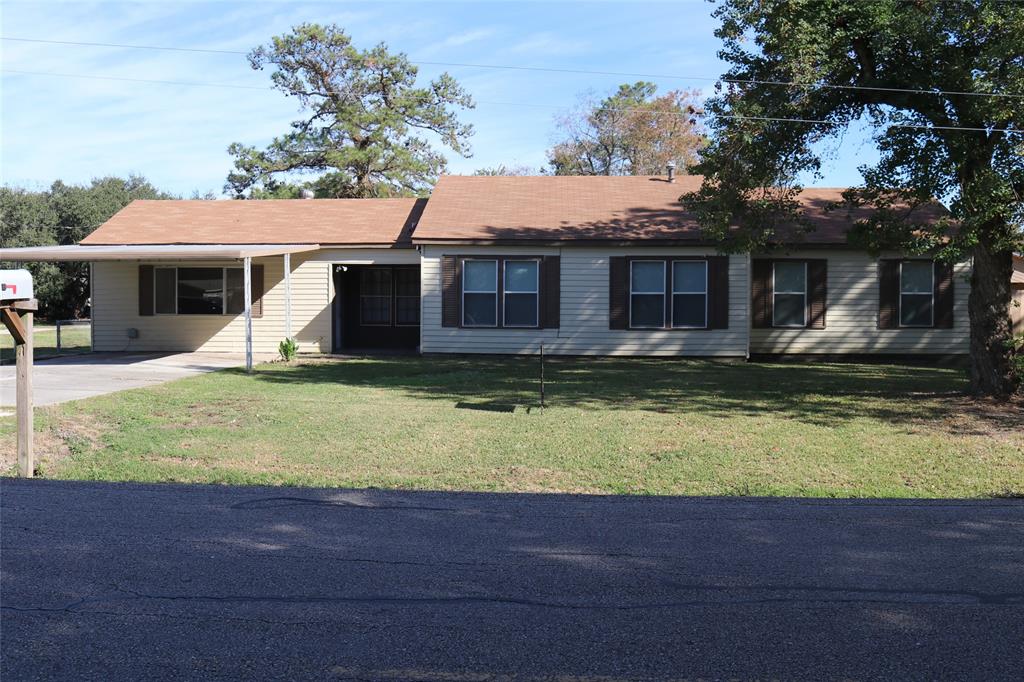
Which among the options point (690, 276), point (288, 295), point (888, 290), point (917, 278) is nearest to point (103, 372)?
point (288, 295)

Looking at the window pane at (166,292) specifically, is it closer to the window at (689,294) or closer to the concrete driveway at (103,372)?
the concrete driveway at (103,372)

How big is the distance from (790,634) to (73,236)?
46608mm

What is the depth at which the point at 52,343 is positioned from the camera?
86.5 feet

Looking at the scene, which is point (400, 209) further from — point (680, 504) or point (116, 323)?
point (680, 504)

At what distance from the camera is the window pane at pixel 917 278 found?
21.0 meters

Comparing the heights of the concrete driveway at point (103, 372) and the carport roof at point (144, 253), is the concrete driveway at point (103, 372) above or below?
below

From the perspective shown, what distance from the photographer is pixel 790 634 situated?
14.7ft

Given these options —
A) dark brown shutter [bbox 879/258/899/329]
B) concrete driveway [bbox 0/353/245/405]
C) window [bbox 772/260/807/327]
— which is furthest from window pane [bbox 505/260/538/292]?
dark brown shutter [bbox 879/258/899/329]

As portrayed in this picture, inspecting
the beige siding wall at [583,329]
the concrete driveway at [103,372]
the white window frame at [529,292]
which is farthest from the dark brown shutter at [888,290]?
the concrete driveway at [103,372]

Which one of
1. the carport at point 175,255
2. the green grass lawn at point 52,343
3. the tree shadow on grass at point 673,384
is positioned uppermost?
the carport at point 175,255

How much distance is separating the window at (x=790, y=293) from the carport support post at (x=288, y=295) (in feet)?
35.5

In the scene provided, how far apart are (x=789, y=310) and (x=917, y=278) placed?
9.57 ft

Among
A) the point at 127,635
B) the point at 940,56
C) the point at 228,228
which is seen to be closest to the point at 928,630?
the point at 127,635

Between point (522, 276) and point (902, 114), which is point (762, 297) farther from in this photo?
point (902, 114)
